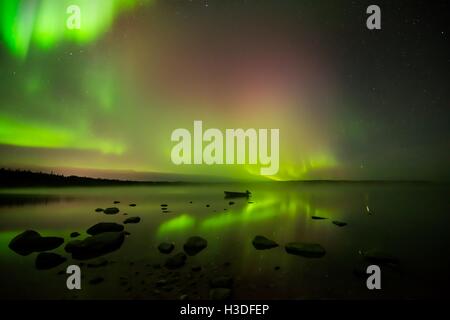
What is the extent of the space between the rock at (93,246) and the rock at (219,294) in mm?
4122

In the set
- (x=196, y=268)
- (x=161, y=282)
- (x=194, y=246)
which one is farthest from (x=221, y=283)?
(x=194, y=246)

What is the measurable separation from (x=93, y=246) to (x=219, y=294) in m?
4.53

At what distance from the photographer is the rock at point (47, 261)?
6.43m

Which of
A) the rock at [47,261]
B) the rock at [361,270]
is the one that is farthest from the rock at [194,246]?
the rock at [361,270]

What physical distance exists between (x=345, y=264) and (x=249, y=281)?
302 cm

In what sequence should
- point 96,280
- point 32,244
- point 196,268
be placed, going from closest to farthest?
point 96,280
point 196,268
point 32,244

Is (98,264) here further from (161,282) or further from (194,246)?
(194,246)

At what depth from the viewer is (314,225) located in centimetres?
1248

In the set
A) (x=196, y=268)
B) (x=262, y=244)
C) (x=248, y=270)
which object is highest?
(x=196, y=268)

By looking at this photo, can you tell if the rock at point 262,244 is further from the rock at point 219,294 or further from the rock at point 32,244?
the rock at point 32,244

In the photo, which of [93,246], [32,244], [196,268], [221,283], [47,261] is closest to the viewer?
[221,283]

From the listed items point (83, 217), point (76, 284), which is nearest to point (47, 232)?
point (83, 217)

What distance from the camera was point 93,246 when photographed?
7254 mm
